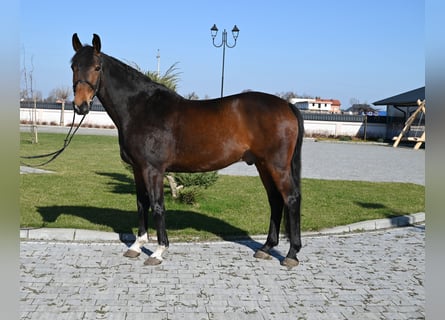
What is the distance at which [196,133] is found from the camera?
5.14m

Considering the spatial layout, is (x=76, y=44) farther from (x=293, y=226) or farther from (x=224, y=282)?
(x=293, y=226)

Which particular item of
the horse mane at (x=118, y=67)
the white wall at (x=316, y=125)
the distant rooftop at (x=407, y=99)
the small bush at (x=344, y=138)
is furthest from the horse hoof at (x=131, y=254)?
the white wall at (x=316, y=125)

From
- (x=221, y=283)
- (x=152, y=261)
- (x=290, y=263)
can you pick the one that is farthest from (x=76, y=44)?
(x=290, y=263)

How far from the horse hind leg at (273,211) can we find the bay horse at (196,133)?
11.8 inches

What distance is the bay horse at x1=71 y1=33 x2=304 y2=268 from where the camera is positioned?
512cm

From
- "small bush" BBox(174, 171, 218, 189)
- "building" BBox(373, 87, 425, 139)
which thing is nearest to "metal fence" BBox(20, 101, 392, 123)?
"building" BBox(373, 87, 425, 139)

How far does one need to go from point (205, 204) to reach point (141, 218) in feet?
10.1

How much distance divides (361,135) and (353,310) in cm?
3539

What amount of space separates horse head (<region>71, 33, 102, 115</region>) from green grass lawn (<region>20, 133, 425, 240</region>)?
236 cm

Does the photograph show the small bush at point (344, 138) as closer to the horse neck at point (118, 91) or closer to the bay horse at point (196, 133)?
the bay horse at point (196, 133)

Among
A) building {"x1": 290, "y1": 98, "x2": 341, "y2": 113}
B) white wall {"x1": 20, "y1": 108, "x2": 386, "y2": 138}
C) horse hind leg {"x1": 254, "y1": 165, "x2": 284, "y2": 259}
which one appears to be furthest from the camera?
building {"x1": 290, "y1": 98, "x2": 341, "y2": 113}

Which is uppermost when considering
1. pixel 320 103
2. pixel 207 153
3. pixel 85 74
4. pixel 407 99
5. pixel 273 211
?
pixel 320 103

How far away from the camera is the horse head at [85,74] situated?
4.79 metres

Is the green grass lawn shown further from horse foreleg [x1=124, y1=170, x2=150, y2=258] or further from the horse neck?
the horse neck
